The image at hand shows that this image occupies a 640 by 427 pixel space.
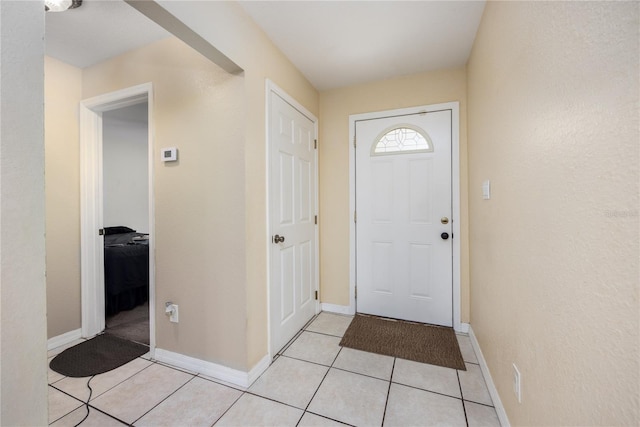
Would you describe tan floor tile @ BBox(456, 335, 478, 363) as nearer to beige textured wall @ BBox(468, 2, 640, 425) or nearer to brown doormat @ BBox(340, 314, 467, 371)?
brown doormat @ BBox(340, 314, 467, 371)

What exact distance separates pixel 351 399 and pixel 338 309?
1266 millimetres

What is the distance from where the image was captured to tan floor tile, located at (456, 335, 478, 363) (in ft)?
6.42

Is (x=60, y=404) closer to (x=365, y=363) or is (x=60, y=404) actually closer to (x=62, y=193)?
(x=62, y=193)

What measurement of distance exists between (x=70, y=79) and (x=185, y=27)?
183cm

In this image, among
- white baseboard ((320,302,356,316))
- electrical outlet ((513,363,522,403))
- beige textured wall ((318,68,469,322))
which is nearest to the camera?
electrical outlet ((513,363,522,403))

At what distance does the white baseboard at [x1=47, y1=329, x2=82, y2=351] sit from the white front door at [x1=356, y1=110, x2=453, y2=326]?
8.60 ft

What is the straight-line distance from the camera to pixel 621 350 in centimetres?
57

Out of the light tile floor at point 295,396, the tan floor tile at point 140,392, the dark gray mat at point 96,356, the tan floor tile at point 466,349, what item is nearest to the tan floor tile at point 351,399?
the light tile floor at point 295,396

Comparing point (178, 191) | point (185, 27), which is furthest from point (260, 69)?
point (178, 191)

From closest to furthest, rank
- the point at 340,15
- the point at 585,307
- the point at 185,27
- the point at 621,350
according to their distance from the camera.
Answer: the point at 621,350
the point at 585,307
the point at 185,27
the point at 340,15

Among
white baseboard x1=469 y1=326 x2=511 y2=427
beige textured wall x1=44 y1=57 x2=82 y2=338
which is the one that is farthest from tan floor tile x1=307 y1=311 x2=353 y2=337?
A: beige textured wall x1=44 y1=57 x2=82 y2=338

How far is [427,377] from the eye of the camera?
5.75ft

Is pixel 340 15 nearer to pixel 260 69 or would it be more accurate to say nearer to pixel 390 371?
pixel 260 69

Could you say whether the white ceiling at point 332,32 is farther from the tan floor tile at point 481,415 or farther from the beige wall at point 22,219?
the tan floor tile at point 481,415
